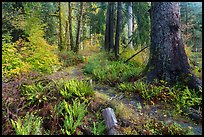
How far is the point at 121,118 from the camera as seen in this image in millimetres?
4574

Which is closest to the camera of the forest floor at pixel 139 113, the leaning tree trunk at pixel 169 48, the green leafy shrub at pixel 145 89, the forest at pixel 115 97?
the forest at pixel 115 97

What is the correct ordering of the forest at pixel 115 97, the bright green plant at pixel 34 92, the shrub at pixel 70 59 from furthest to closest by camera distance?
the shrub at pixel 70 59
the bright green plant at pixel 34 92
the forest at pixel 115 97

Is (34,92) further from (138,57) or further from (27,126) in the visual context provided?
(138,57)

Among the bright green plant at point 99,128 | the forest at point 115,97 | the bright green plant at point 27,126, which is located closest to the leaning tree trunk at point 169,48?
the forest at point 115,97

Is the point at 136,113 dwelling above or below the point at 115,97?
below

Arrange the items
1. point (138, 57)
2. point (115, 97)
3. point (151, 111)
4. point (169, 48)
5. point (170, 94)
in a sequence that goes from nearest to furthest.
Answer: point (151, 111) < point (170, 94) < point (115, 97) < point (169, 48) < point (138, 57)

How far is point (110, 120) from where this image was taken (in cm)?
430

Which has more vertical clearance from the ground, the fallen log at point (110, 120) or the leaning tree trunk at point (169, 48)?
the leaning tree trunk at point (169, 48)

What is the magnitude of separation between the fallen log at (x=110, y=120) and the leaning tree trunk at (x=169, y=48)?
238 centimetres

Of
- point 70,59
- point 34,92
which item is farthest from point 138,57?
point 34,92

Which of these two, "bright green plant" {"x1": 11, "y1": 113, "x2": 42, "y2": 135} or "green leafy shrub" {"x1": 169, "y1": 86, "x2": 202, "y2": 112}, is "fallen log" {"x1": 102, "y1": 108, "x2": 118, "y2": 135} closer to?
"bright green plant" {"x1": 11, "y1": 113, "x2": 42, "y2": 135}

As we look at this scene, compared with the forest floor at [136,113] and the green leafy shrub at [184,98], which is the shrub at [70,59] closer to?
the forest floor at [136,113]

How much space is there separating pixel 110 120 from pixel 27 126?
1.71 meters

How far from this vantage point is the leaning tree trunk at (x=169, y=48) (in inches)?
242
